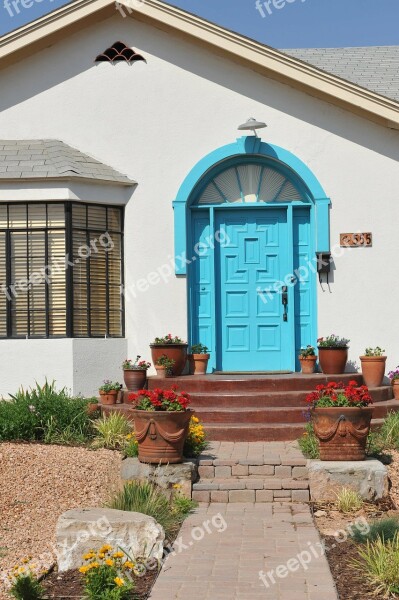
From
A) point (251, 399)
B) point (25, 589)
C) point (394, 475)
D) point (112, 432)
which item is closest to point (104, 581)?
point (25, 589)

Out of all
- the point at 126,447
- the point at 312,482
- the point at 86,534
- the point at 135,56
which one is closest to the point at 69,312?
the point at 126,447

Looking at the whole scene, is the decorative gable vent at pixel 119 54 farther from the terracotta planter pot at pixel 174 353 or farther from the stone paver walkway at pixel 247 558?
the stone paver walkway at pixel 247 558

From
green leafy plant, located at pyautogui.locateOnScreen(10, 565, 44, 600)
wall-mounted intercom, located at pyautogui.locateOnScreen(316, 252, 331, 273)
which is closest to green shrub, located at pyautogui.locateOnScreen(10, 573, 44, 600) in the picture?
green leafy plant, located at pyautogui.locateOnScreen(10, 565, 44, 600)

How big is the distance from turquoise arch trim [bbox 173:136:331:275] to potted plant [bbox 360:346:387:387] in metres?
1.67

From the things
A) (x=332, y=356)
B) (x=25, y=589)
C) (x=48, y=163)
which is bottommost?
(x=25, y=589)

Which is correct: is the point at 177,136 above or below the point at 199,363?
above

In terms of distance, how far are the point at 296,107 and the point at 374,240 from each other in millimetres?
2249

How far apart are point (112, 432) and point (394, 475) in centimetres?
330

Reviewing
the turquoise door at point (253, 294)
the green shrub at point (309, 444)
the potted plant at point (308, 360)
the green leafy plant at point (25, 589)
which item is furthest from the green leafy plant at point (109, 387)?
the green leafy plant at point (25, 589)

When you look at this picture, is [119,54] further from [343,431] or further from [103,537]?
[103,537]

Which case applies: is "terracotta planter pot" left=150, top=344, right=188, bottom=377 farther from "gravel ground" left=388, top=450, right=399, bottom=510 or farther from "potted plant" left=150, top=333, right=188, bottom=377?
"gravel ground" left=388, top=450, right=399, bottom=510

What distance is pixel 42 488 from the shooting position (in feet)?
28.6

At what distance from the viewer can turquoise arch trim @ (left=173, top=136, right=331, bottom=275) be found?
40.4ft

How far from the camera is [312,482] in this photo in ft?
28.1
